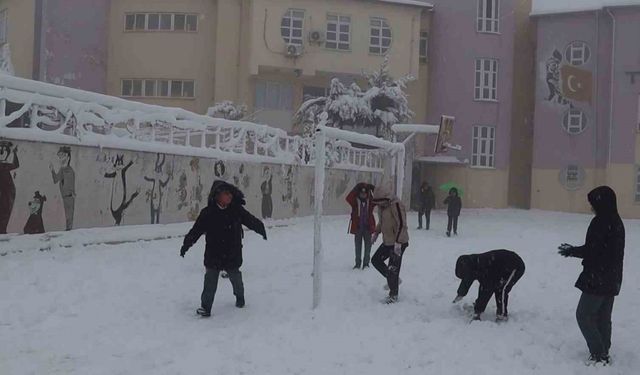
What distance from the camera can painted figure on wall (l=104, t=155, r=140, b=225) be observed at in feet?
42.2

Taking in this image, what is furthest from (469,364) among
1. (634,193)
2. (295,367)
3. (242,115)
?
(634,193)

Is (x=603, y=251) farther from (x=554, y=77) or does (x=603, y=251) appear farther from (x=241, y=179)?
(x=554, y=77)

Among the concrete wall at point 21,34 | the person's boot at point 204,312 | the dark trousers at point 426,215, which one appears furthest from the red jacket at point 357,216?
the concrete wall at point 21,34

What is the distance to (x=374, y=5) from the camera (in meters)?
31.9

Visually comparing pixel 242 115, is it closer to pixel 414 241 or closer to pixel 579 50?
pixel 414 241

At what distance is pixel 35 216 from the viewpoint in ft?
36.4

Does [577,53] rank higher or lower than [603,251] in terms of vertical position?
higher

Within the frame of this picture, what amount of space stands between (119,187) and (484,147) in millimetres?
24770

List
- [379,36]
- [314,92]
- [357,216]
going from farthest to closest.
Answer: [314,92] → [379,36] → [357,216]

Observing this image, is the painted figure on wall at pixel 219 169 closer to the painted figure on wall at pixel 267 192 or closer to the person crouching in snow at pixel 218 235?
the painted figure on wall at pixel 267 192

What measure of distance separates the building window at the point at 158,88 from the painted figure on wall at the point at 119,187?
18.6m

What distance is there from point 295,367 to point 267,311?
220 centimetres

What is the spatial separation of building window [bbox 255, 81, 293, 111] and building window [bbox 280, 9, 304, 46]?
219 centimetres

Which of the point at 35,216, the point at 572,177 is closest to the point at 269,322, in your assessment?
the point at 35,216
